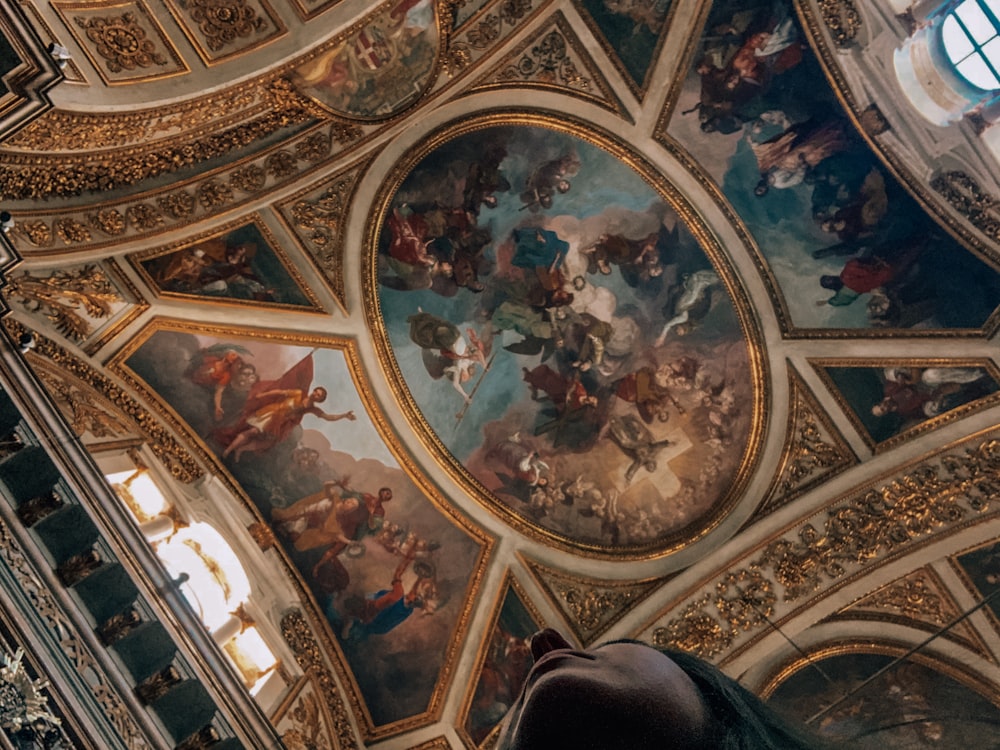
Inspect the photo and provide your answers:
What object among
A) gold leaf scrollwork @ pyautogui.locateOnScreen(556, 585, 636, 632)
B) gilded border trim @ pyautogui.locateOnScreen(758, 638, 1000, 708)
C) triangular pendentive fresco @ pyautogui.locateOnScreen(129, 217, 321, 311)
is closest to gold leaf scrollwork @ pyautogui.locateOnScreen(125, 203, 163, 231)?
triangular pendentive fresco @ pyautogui.locateOnScreen(129, 217, 321, 311)

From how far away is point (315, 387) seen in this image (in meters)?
11.7

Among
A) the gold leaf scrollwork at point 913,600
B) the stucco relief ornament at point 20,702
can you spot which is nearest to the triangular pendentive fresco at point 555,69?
the gold leaf scrollwork at point 913,600

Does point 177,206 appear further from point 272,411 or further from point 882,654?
point 882,654

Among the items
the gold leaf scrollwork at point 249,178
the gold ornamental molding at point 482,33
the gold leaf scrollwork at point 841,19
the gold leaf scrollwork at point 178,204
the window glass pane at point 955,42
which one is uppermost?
the gold ornamental molding at point 482,33

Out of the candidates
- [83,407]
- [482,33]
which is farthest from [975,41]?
[83,407]

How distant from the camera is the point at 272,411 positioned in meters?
11.5

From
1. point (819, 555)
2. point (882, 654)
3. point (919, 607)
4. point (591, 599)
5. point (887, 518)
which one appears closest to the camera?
point (887, 518)

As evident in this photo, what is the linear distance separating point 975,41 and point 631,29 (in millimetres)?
3622

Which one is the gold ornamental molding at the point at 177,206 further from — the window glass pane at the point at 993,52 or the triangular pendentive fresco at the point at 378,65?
the window glass pane at the point at 993,52

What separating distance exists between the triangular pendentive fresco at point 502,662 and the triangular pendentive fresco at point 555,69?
6.20 metres

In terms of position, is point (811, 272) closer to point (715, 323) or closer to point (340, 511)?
point (715, 323)

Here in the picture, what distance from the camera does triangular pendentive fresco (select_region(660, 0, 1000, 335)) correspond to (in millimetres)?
10117

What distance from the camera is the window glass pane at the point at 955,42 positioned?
32.8 ft

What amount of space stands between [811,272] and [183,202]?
23.0 feet
